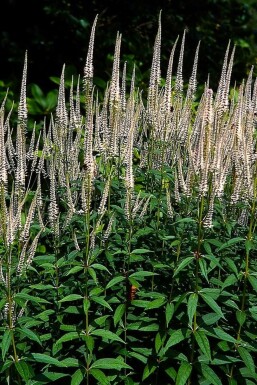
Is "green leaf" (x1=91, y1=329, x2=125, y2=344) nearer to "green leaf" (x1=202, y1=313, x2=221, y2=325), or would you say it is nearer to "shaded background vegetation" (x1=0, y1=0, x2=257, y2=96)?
"green leaf" (x1=202, y1=313, x2=221, y2=325)

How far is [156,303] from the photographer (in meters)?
4.58

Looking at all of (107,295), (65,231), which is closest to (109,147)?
(65,231)

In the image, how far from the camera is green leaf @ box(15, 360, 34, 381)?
4059 millimetres

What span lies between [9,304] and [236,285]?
2.09 m

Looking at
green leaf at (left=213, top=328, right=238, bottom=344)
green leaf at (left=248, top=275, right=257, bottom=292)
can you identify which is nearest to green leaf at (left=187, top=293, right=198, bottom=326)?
green leaf at (left=213, top=328, right=238, bottom=344)

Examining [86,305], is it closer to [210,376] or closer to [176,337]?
[176,337]

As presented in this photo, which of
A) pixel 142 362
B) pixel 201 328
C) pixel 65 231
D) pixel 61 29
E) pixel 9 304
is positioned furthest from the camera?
pixel 61 29

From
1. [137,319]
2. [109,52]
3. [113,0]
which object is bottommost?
[137,319]

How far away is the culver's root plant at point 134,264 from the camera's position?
4.30m

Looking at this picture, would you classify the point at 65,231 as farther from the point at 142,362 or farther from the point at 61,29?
the point at 61,29

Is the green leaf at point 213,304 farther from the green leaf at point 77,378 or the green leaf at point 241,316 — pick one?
the green leaf at point 77,378

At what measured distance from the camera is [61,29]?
11.2 meters

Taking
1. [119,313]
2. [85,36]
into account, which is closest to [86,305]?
[119,313]

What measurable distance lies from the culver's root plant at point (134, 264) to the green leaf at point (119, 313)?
0.02 metres
